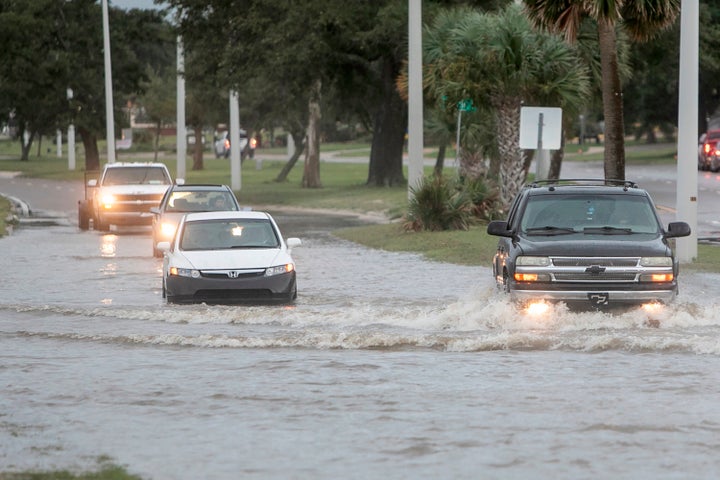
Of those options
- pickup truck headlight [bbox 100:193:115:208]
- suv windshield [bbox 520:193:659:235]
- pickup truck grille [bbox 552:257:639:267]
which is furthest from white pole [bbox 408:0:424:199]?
pickup truck grille [bbox 552:257:639:267]

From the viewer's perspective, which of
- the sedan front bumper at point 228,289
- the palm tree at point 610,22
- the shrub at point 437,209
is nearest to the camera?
the sedan front bumper at point 228,289

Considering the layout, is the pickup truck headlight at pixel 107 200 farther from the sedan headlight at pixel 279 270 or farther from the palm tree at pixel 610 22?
the sedan headlight at pixel 279 270

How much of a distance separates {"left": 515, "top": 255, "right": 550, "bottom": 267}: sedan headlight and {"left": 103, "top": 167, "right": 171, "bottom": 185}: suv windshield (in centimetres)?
2202

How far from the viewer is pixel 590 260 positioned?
15.5 metres

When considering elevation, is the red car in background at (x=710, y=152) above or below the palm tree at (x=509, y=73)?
below

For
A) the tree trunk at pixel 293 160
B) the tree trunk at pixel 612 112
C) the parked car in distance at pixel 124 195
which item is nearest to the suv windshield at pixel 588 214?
the tree trunk at pixel 612 112

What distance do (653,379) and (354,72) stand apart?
42351 millimetres

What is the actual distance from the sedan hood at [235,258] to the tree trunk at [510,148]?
13936 millimetres

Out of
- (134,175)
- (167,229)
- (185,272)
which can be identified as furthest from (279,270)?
(134,175)

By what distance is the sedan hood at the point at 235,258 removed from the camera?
18.6 meters

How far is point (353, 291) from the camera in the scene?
69.6ft

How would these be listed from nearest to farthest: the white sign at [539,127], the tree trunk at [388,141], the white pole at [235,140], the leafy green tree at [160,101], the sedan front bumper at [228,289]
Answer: the sedan front bumper at [228,289] → the white sign at [539,127] → the tree trunk at [388,141] → the white pole at [235,140] → the leafy green tree at [160,101]

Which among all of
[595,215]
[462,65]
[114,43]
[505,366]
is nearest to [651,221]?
[595,215]

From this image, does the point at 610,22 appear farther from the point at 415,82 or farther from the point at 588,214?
the point at 588,214
